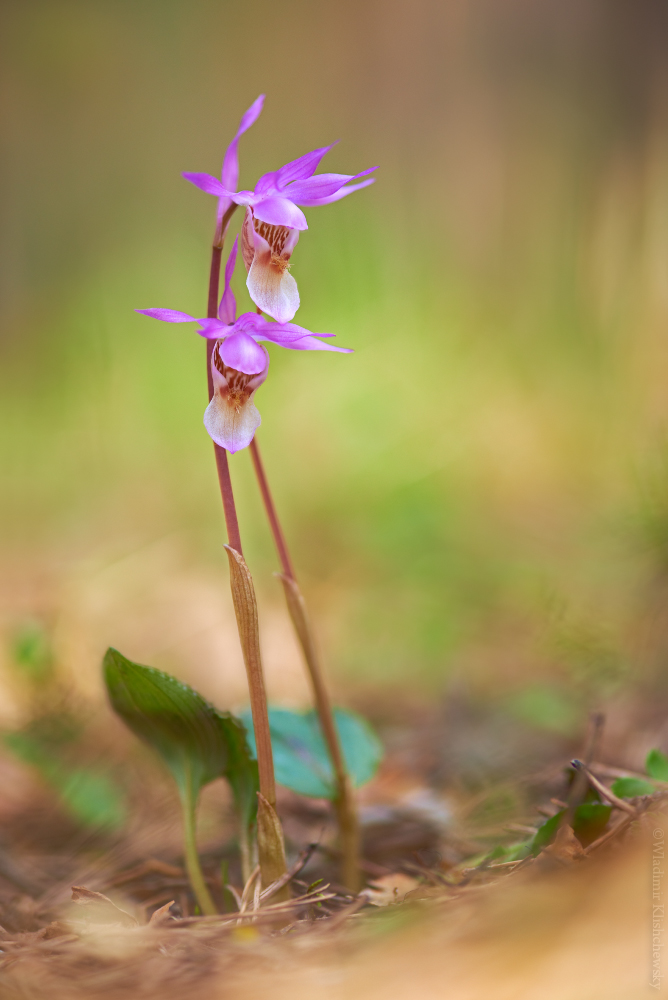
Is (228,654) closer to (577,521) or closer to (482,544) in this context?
(482,544)

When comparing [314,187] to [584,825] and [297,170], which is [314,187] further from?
[584,825]

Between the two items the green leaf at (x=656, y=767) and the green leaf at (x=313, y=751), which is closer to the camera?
the green leaf at (x=656, y=767)

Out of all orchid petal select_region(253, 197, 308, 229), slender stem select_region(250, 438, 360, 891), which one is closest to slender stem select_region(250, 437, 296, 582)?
slender stem select_region(250, 438, 360, 891)

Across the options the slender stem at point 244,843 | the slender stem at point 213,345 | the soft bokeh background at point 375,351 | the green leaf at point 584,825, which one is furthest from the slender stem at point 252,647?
the soft bokeh background at point 375,351

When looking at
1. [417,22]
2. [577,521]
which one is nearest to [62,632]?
[577,521]

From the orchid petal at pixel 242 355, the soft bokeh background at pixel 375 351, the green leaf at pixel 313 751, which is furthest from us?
the soft bokeh background at pixel 375 351

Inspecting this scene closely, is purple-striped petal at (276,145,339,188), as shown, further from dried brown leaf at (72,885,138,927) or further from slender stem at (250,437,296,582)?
dried brown leaf at (72,885,138,927)

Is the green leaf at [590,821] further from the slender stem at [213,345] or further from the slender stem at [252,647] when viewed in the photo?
the slender stem at [213,345]
